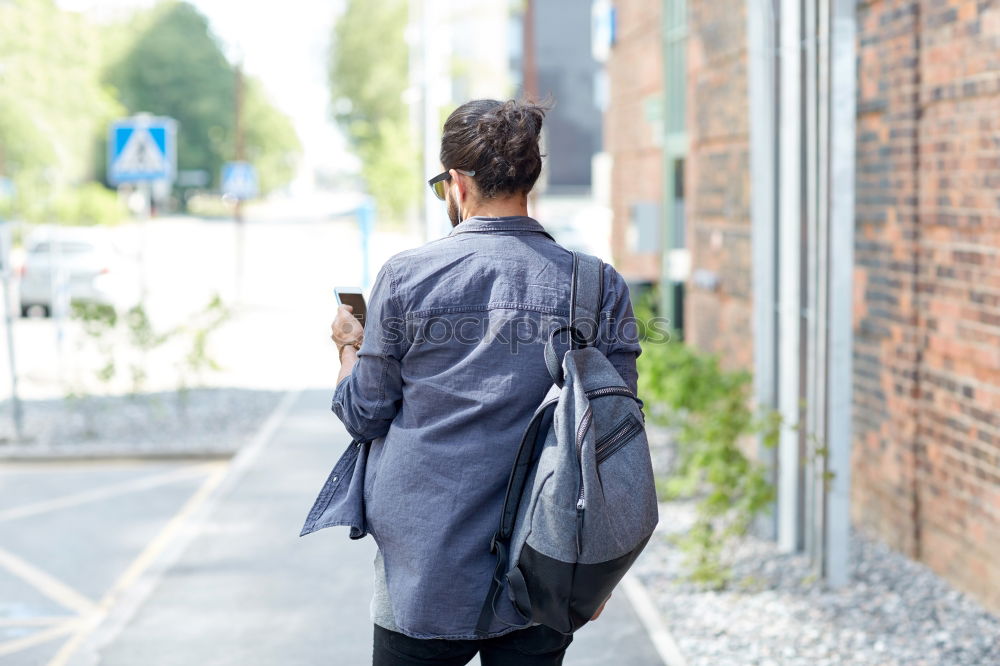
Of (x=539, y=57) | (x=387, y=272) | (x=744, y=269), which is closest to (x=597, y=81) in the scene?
(x=539, y=57)

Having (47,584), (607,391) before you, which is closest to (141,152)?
(47,584)

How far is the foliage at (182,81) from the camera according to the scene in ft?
277

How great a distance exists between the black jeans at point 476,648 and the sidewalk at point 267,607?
7.91 ft

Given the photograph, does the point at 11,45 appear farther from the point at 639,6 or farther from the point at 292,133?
the point at 292,133

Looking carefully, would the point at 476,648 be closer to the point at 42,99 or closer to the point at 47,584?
the point at 47,584

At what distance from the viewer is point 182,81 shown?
85.5 meters

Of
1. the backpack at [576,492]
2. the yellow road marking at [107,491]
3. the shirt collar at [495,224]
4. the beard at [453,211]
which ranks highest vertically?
the beard at [453,211]

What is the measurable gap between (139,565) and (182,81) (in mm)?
82672

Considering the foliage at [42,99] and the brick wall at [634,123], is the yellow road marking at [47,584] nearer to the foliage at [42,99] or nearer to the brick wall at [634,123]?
the brick wall at [634,123]

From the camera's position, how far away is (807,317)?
6.20 m

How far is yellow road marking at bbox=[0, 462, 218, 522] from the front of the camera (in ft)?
27.3

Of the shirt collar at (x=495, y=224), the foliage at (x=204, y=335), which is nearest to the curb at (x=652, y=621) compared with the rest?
the shirt collar at (x=495, y=224)

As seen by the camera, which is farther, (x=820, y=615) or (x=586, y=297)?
(x=820, y=615)

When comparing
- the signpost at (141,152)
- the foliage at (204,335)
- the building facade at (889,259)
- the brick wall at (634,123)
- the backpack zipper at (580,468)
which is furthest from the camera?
the brick wall at (634,123)
